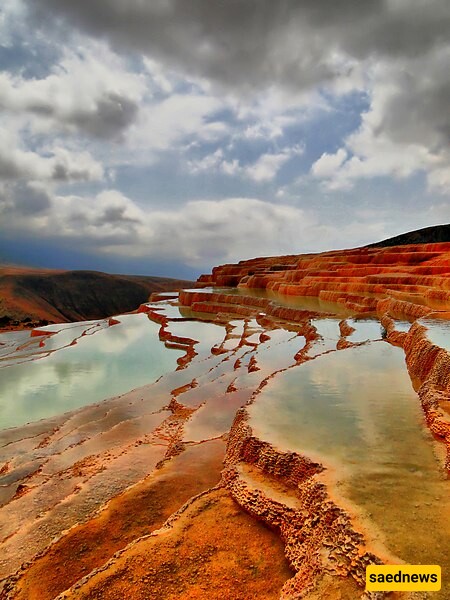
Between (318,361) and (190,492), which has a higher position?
(318,361)

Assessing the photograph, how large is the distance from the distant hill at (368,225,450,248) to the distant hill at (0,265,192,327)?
158 ft

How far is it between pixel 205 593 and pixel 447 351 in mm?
5404

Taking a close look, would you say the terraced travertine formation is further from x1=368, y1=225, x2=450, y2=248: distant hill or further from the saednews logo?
x1=368, y1=225, x2=450, y2=248: distant hill

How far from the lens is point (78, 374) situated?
49.2 feet

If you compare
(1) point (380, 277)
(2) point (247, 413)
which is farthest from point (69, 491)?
(1) point (380, 277)

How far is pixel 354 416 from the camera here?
5211 mm

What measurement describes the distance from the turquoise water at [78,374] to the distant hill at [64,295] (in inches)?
1100

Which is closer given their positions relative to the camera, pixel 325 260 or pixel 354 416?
pixel 354 416

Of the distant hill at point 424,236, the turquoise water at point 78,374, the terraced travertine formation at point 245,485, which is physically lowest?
the turquoise water at point 78,374

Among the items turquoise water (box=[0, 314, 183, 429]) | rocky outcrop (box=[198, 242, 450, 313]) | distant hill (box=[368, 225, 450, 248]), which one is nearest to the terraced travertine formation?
turquoise water (box=[0, 314, 183, 429])

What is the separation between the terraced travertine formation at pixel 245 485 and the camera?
3.06 metres

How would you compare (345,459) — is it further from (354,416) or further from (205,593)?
(205,593)

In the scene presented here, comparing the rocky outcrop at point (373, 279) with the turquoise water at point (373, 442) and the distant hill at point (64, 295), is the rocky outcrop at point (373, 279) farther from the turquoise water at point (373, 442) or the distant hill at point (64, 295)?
the distant hill at point (64, 295)

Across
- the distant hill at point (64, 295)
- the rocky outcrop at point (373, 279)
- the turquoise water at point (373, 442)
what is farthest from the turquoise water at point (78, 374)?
the distant hill at point (64, 295)
